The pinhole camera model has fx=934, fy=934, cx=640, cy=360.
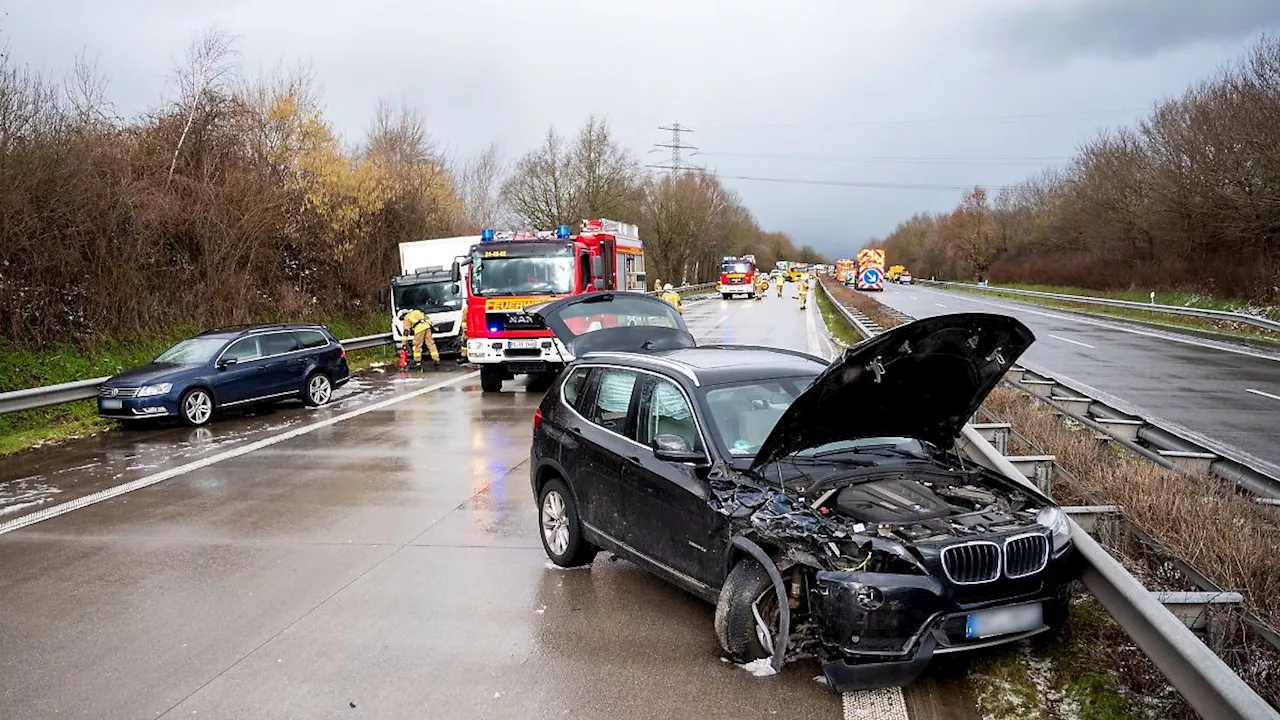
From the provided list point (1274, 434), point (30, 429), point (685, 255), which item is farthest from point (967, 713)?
point (685, 255)

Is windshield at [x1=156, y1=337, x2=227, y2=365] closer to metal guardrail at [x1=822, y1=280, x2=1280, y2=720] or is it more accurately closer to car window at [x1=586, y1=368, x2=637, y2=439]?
car window at [x1=586, y1=368, x2=637, y2=439]

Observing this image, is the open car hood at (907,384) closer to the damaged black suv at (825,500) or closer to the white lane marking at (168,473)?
the damaged black suv at (825,500)

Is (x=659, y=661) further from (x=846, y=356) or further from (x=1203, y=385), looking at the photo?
(x=1203, y=385)

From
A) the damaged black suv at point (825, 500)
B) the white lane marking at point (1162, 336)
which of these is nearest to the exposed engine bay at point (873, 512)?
the damaged black suv at point (825, 500)

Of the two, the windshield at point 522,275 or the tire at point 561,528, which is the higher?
the windshield at point 522,275

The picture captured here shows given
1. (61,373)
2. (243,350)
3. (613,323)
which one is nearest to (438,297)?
(61,373)

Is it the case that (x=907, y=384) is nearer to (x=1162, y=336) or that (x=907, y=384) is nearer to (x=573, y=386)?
(x=573, y=386)

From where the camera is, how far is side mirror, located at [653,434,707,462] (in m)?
5.18

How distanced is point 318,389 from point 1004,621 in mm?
14139

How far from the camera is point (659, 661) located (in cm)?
493

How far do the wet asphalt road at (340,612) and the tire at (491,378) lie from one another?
278 inches

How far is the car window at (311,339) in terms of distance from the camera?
16359mm

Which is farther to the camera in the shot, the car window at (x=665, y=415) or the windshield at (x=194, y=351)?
the windshield at (x=194, y=351)

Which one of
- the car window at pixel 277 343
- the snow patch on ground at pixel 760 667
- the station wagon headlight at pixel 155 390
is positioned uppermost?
the car window at pixel 277 343
